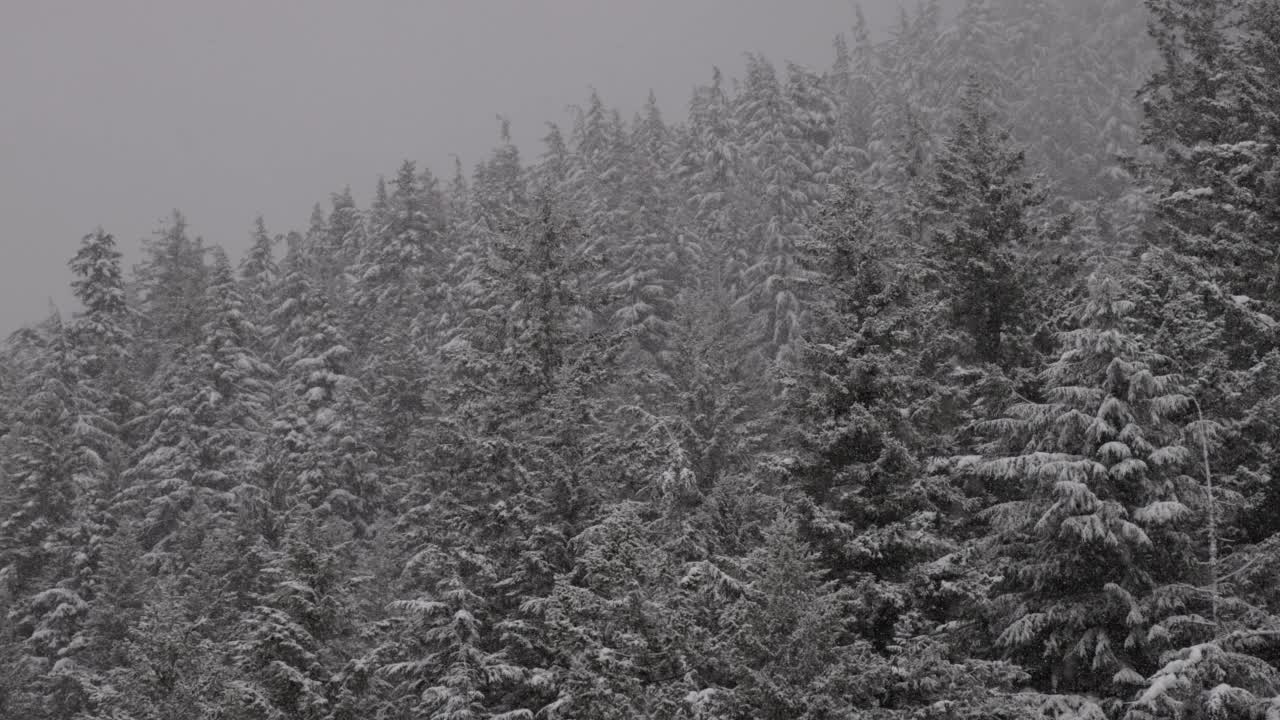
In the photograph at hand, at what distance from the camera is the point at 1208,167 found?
67.1ft

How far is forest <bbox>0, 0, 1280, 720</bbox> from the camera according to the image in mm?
13727

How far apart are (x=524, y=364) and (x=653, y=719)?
31.8 ft

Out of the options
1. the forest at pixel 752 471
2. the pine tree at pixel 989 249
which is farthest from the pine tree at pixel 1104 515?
the pine tree at pixel 989 249

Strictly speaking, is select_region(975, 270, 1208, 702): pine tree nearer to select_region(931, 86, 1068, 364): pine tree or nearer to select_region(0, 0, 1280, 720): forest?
select_region(0, 0, 1280, 720): forest

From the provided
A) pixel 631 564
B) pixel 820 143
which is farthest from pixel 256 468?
pixel 820 143

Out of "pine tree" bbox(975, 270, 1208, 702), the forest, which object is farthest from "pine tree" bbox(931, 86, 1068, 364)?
"pine tree" bbox(975, 270, 1208, 702)

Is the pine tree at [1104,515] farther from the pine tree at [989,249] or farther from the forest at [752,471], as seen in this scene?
the pine tree at [989,249]

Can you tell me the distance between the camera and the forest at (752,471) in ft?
45.0

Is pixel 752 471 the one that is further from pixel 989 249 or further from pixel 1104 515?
pixel 1104 515

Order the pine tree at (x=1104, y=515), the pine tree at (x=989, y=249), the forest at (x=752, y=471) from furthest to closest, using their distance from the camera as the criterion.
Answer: the pine tree at (x=989, y=249)
the forest at (x=752, y=471)
the pine tree at (x=1104, y=515)

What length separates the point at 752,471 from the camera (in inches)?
853

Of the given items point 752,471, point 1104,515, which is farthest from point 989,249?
point 1104,515

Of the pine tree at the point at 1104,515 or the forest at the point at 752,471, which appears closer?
the pine tree at the point at 1104,515

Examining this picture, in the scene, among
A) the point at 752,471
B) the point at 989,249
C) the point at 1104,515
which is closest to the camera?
the point at 1104,515
